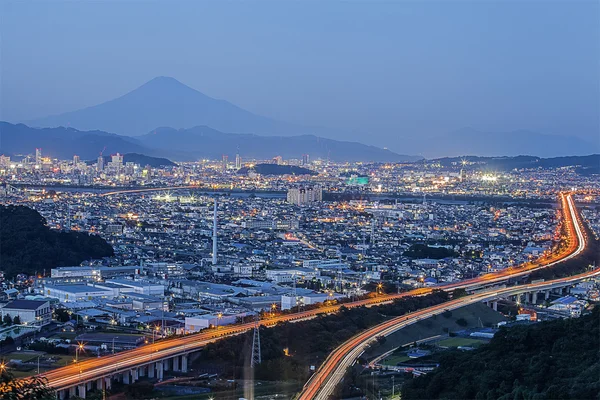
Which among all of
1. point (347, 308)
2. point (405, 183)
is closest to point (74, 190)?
point (405, 183)

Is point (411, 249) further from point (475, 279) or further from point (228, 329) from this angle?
point (228, 329)

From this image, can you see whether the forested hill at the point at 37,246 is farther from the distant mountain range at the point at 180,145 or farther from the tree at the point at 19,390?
Result: the distant mountain range at the point at 180,145

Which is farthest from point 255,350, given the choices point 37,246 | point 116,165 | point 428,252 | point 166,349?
point 116,165

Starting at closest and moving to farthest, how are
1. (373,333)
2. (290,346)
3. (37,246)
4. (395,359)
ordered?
(395,359) < (290,346) < (373,333) < (37,246)

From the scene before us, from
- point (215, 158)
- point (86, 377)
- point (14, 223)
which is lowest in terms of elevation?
point (86, 377)

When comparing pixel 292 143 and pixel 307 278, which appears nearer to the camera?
pixel 307 278

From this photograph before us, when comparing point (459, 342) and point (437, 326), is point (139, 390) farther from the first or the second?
point (437, 326)
